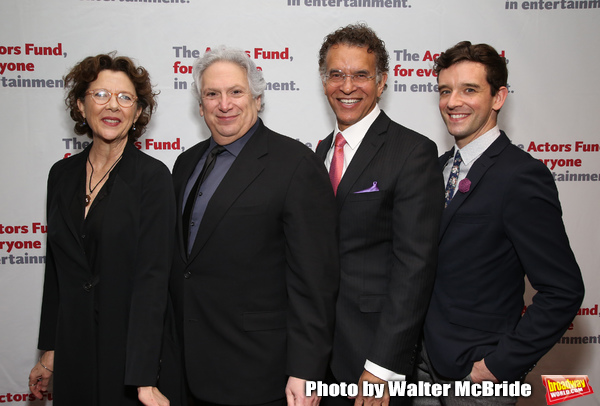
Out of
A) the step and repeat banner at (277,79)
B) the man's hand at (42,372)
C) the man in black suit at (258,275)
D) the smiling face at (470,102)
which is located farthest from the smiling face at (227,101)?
the man's hand at (42,372)

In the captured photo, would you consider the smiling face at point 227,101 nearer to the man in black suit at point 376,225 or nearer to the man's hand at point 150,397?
the man in black suit at point 376,225

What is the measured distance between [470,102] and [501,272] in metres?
0.61

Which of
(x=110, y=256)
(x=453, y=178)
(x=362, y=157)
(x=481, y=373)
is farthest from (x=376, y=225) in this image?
(x=110, y=256)

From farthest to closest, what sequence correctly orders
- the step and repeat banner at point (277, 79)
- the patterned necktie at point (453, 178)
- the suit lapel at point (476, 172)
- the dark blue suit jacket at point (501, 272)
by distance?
1. the step and repeat banner at point (277, 79)
2. the patterned necktie at point (453, 178)
3. the suit lapel at point (476, 172)
4. the dark blue suit jacket at point (501, 272)

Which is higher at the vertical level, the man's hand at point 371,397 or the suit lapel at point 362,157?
the suit lapel at point 362,157

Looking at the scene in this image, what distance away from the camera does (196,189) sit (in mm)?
1670

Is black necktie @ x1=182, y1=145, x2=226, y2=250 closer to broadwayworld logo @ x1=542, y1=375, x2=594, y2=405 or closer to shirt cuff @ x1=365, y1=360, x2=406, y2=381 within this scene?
shirt cuff @ x1=365, y1=360, x2=406, y2=381

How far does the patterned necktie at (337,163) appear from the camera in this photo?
1747mm

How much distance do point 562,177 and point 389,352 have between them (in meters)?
1.93

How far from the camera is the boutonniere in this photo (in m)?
1.59

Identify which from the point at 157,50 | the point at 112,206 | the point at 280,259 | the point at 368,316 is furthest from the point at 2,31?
the point at 368,316

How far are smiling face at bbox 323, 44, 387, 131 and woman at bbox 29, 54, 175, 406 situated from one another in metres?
0.71

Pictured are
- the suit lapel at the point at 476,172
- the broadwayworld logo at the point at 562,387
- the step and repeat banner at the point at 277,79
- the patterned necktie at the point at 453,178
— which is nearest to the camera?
the suit lapel at the point at 476,172

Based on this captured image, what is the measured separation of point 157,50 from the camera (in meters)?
2.61
